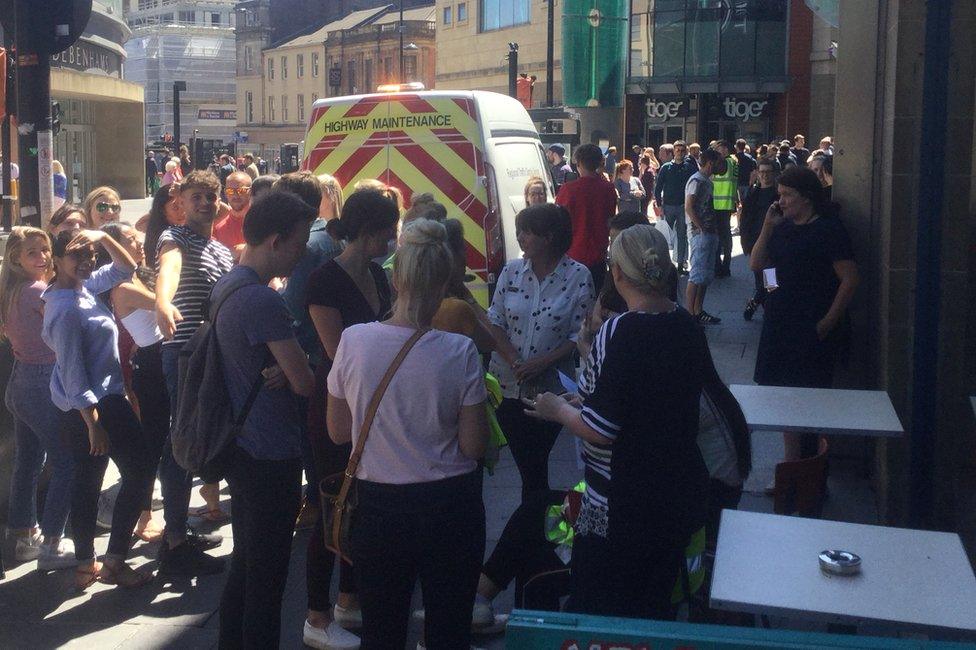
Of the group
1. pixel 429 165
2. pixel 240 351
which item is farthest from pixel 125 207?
pixel 240 351

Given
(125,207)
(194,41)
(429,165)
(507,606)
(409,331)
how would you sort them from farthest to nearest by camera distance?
A: (194,41)
(125,207)
(429,165)
(507,606)
(409,331)

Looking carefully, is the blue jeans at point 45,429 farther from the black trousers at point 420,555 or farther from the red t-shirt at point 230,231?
the black trousers at point 420,555

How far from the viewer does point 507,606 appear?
201 inches

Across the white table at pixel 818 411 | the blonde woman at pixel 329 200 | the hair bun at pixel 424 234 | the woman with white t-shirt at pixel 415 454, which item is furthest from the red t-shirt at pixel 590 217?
the woman with white t-shirt at pixel 415 454

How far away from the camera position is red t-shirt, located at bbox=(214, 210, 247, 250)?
7.89 metres

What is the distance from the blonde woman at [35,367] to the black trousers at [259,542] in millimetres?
1986

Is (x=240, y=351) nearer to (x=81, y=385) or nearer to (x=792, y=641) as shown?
(x=81, y=385)

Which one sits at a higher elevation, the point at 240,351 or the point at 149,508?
the point at 240,351

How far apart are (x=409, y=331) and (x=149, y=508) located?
324cm

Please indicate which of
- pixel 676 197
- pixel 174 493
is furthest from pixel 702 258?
pixel 174 493

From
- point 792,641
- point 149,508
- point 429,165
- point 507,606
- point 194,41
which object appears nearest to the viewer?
point 792,641

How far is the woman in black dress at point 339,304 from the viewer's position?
14.3 ft

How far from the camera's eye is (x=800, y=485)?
4.27 m

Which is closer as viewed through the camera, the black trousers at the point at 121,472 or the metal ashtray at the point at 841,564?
the metal ashtray at the point at 841,564
